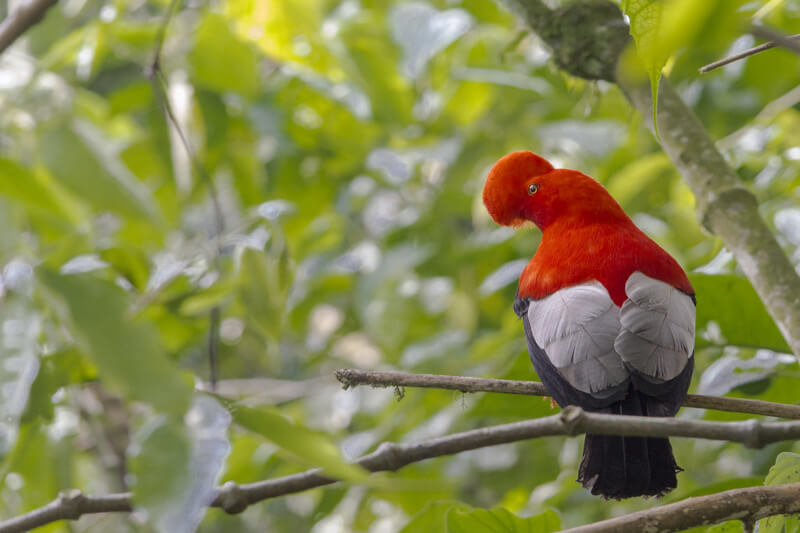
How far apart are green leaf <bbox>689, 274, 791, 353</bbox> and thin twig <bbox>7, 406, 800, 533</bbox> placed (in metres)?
0.33

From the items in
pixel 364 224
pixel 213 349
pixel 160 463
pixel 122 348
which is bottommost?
pixel 364 224

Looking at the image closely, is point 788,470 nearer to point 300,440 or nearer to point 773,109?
point 300,440

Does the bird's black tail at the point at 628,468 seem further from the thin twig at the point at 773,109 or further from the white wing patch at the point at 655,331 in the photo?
the thin twig at the point at 773,109

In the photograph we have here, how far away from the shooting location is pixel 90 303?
1.29 feet

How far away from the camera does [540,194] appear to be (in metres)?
0.89

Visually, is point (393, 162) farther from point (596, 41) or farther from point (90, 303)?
point (90, 303)

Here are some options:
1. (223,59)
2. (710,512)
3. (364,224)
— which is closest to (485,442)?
(710,512)

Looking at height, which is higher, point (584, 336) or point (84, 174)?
point (84, 174)

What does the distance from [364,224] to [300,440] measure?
1471 millimetres

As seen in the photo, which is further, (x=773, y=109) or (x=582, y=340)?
(x=773, y=109)

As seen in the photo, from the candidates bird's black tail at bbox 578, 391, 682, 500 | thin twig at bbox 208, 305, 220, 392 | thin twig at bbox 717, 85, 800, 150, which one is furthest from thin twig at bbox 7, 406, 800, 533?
thin twig at bbox 717, 85, 800, 150

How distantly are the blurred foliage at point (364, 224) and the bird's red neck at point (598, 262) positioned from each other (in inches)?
3.8

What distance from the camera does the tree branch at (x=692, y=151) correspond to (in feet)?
2.35

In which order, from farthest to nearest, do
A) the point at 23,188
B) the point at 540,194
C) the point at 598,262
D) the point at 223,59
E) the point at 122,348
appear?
the point at 223,59 < the point at 540,194 < the point at 598,262 < the point at 23,188 < the point at 122,348
